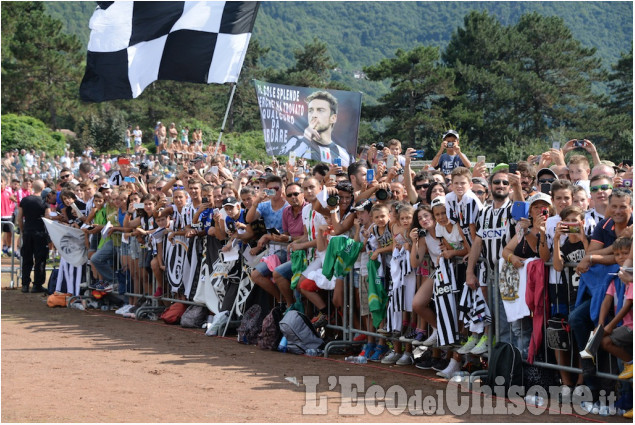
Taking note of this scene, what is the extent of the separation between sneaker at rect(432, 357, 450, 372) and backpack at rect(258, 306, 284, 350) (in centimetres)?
212

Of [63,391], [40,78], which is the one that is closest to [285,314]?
[63,391]

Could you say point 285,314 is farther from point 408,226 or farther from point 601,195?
point 601,195

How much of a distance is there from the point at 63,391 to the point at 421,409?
325 centimetres

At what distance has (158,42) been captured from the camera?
15367mm

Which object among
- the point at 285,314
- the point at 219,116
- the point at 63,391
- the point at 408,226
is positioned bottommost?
the point at 63,391

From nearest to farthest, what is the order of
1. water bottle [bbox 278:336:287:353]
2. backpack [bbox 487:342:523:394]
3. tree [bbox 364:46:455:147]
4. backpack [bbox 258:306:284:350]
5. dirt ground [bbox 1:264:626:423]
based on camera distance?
dirt ground [bbox 1:264:626:423] → backpack [bbox 487:342:523:394] → water bottle [bbox 278:336:287:353] → backpack [bbox 258:306:284:350] → tree [bbox 364:46:455:147]

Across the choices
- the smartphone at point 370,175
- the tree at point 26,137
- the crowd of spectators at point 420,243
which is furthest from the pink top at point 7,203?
the tree at point 26,137

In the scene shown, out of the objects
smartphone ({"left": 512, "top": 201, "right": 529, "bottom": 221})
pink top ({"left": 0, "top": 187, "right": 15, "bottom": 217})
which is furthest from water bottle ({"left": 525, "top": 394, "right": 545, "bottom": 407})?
pink top ({"left": 0, "top": 187, "right": 15, "bottom": 217})

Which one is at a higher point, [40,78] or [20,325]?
[40,78]

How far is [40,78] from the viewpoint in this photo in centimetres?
6975

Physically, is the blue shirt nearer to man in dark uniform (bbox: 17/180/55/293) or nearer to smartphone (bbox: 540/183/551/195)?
smartphone (bbox: 540/183/551/195)

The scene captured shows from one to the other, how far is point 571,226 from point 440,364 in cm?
245

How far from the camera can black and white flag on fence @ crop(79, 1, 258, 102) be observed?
15023mm

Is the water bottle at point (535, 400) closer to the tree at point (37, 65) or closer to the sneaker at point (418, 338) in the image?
the sneaker at point (418, 338)
